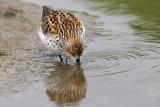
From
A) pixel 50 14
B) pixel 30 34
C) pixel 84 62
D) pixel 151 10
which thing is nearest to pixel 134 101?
pixel 84 62

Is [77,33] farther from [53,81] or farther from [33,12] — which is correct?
[33,12]

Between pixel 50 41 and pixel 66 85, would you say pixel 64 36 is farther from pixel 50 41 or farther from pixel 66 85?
pixel 66 85

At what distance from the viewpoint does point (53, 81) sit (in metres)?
10.6

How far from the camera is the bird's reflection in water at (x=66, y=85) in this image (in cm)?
976

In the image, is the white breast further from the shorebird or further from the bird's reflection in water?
the bird's reflection in water

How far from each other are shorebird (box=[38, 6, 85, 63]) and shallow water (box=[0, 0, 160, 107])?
0.25 metres

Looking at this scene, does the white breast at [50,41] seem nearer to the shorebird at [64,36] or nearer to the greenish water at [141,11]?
the shorebird at [64,36]

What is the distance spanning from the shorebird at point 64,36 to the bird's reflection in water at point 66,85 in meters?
0.26

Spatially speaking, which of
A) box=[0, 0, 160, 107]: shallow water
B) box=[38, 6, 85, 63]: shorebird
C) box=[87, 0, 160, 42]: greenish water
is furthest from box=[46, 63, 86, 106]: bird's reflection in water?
box=[87, 0, 160, 42]: greenish water

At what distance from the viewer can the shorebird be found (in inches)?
453

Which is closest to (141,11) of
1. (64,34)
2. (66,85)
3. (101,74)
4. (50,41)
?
(64,34)

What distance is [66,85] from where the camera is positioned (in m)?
10.5

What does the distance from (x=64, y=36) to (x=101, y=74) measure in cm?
140

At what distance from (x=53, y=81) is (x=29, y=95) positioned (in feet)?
2.98
